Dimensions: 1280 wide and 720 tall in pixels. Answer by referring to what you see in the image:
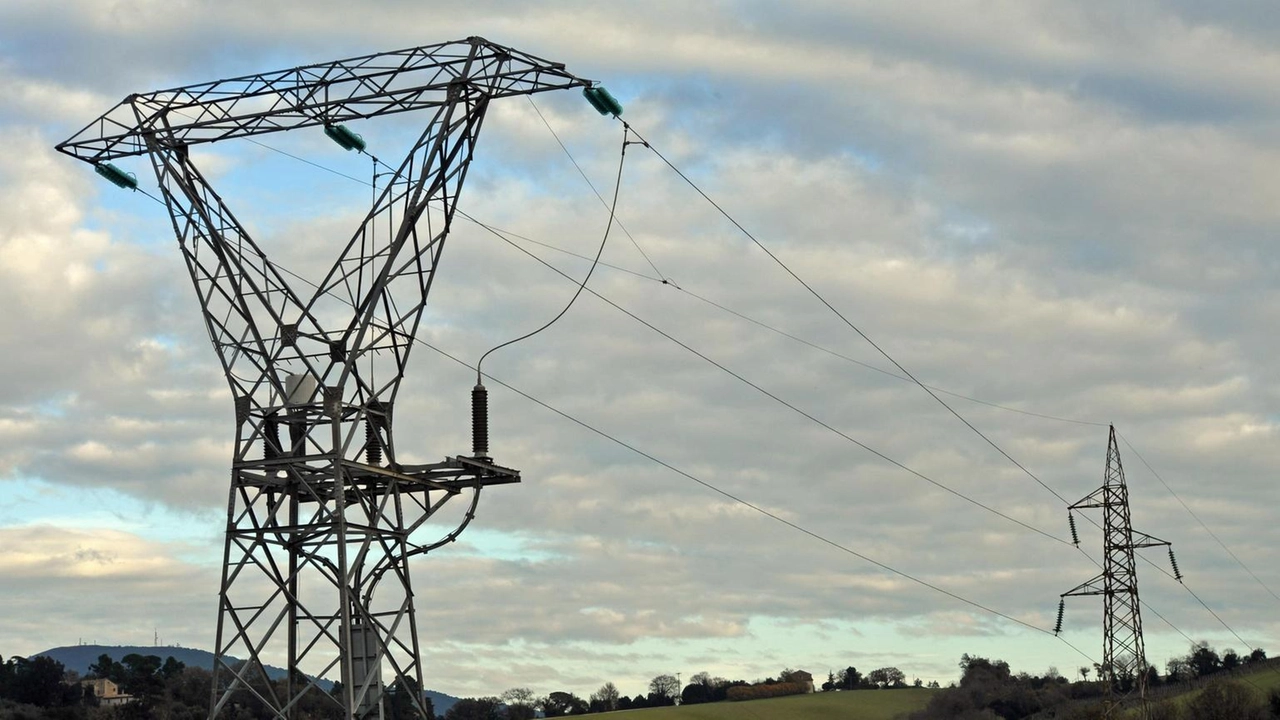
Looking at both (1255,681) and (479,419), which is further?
(1255,681)

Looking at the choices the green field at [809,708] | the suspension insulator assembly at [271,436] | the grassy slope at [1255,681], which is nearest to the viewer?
the suspension insulator assembly at [271,436]

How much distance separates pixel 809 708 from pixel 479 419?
506 feet

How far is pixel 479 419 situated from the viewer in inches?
1502

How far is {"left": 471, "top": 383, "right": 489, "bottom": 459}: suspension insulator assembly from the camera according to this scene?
3806 cm

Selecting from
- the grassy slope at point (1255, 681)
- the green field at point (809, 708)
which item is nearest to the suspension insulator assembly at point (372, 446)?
the grassy slope at point (1255, 681)

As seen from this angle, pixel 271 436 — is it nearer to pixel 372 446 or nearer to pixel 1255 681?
pixel 372 446

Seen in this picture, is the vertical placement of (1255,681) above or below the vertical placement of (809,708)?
above

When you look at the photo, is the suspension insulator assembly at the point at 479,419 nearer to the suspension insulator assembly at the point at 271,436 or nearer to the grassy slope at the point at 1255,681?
the suspension insulator assembly at the point at 271,436

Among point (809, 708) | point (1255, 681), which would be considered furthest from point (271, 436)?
point (809, 708)

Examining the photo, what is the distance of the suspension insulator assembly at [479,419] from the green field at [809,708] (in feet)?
454

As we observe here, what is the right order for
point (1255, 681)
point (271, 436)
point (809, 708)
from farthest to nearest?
1. point (809, 708)
2. point (1255, 681)
3. point (271, 436)

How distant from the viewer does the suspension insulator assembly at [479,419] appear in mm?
38062

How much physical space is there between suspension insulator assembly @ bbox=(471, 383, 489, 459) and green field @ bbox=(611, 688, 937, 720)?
13836cm

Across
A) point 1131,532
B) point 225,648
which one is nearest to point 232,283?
point 225,648
